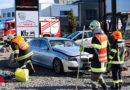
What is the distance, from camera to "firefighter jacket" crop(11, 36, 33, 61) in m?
8.57

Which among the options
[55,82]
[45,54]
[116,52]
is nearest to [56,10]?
[45,54]

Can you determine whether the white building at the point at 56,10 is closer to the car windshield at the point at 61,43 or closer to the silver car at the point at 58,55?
the silver car at the point at 58,55

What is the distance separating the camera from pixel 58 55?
977 centimetres

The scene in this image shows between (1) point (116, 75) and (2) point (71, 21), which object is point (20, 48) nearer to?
(1) point (116, 75)

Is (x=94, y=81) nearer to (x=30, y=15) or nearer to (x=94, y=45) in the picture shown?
(x=94, y=45)

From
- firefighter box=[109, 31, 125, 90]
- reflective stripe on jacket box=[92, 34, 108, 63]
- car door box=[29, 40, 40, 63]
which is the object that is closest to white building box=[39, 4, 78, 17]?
car door box=[29, 40, 40, 63]

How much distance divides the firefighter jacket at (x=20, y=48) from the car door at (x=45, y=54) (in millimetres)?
1463

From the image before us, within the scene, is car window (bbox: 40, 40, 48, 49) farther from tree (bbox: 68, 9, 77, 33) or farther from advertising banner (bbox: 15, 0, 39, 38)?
tree (bbox: 68, 9, 77, 33)

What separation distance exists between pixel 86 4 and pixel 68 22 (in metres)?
6.74

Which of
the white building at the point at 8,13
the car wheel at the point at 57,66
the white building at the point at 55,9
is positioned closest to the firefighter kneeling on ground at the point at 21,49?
the car wheel at the point at 57,66

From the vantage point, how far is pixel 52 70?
10.8 meters

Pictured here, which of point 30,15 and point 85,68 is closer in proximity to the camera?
point 85,68

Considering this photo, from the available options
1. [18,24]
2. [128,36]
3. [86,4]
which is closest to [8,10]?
[86,4]

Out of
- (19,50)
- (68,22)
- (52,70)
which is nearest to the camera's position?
(19,50)
